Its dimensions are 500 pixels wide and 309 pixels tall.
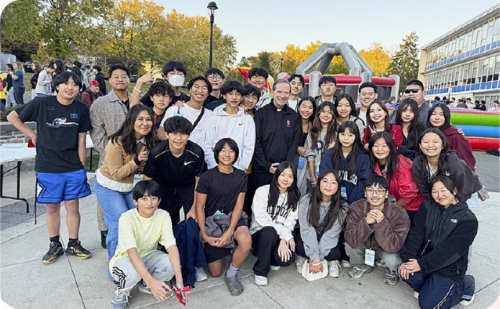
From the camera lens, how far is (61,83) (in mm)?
3164

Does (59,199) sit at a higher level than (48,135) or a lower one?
lower

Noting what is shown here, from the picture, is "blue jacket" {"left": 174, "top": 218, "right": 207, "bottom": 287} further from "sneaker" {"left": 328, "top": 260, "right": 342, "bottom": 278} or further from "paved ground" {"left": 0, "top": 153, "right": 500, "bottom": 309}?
"sneaker" {"left": 328, "top": 260, "right": 342, "bottom": 278}

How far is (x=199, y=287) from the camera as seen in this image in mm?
3039

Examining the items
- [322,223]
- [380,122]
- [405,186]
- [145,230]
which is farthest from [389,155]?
[145,230]

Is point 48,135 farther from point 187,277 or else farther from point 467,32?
point 467,32

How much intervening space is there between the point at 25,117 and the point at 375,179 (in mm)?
3404

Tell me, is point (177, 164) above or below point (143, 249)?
above

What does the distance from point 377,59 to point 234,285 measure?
2578 inches

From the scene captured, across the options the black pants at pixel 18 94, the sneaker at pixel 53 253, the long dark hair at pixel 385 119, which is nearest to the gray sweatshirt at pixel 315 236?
the long dark hair at pixel 385 119

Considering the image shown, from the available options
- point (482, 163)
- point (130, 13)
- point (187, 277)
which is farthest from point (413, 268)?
point (130, 13)

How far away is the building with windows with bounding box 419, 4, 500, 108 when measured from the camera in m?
32.8

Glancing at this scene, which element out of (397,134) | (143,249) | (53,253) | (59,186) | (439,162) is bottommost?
(53,253)

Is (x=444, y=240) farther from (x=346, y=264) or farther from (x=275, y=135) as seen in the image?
(x=275, y=135)

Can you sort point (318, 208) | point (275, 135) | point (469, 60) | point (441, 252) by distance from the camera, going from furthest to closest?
point (469, 60) < point (275, 135) < point (318, 208) < point (441, 252)
